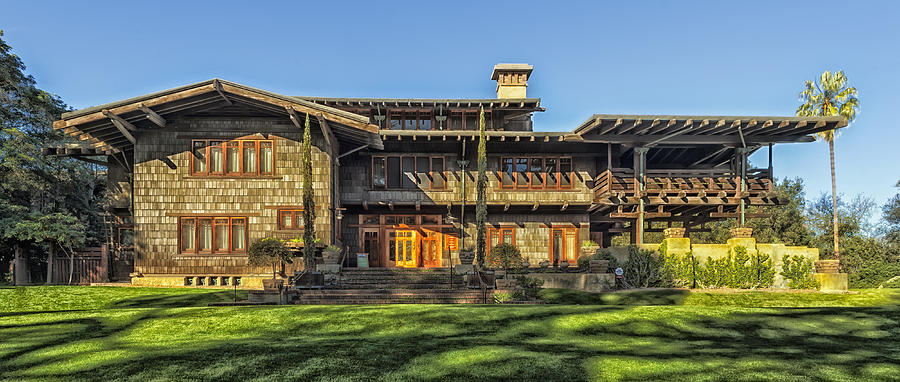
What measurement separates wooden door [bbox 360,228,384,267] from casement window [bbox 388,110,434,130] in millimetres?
5964

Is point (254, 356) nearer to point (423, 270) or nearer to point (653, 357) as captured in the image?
point (653, 357)

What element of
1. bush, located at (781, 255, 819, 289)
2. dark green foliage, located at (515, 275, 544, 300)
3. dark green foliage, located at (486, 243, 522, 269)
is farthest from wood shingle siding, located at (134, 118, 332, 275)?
bush, located at (781, 255, 819, 289)

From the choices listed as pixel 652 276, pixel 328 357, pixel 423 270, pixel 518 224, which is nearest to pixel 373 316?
pixel 328 357

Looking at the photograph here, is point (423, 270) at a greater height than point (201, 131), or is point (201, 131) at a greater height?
point (201, 131)

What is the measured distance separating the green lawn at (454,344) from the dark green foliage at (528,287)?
4.15m

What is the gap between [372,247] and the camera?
27.0m

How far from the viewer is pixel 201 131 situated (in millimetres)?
23594

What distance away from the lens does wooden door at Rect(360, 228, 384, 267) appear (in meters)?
26.8

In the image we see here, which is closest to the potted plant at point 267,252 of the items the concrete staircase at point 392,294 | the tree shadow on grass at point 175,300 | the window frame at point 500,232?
the tree shadow on grass at point 175,300

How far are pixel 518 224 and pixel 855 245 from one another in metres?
24.4

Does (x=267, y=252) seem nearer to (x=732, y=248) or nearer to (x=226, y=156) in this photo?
(x=226, y=156)

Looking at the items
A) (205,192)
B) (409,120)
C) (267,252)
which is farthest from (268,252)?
(409,120)

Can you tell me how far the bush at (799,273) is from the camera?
22.5 meters

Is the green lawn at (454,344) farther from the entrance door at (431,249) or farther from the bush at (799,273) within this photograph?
the entrance door at (431,249)
